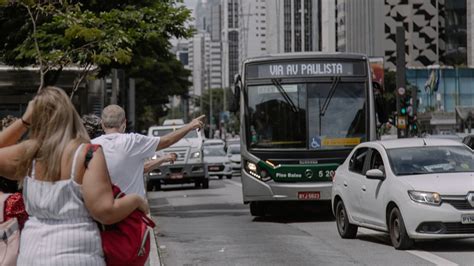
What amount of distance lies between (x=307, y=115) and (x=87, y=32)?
14.7 ft

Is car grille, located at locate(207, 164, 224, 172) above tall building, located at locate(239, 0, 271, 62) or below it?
below

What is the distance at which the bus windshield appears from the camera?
736 inches

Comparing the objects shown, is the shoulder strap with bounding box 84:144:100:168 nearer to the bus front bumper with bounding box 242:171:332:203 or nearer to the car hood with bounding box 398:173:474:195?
the car hood with bounding box 398:173:474:195

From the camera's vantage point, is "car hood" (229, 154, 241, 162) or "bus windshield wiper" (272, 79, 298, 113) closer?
"bus windshield wiper" (272, 79, 298, 113)

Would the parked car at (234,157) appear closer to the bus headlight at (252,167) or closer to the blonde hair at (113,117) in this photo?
the bus headlight at (252,167)

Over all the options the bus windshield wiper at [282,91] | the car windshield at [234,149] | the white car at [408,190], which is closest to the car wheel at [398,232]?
the white car at [408,190]

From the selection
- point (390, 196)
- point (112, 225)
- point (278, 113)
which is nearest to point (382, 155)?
point (390, 196)

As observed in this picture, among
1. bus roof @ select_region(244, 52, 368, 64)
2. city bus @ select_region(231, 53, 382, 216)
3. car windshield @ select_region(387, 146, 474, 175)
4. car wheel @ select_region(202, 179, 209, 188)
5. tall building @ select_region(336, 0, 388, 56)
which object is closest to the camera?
car windshield @ select_region(387, 146, 474, 175)

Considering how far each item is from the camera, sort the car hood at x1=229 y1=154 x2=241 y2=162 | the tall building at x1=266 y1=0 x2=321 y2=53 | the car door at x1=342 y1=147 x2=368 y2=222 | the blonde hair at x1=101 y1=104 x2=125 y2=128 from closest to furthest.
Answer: the blonde hair at x1=101 y1=104 x2=125 y2=128
the car door at x1=342 y1=147 x2=368 y2=222
the tall building at x1=266 y1=0 x2=321 y2=53
the car hood at x1=229 y1=154 x2=241 y2=162

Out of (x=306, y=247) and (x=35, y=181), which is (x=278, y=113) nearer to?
(x=306, y=247)

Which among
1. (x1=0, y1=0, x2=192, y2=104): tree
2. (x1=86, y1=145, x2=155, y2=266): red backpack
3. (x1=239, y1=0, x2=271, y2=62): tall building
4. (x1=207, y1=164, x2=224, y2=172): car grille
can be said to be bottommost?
(x1=207, y1=164, x2=224, y2=172): car grille

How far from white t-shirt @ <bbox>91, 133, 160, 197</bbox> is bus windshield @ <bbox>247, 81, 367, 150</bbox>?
11669mm

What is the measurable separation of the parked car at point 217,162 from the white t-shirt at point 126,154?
36.1m

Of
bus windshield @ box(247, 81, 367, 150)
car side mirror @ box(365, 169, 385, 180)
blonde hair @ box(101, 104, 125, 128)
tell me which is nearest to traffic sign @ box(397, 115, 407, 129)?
bus windshield @ box(247, 81, 367, 150)
